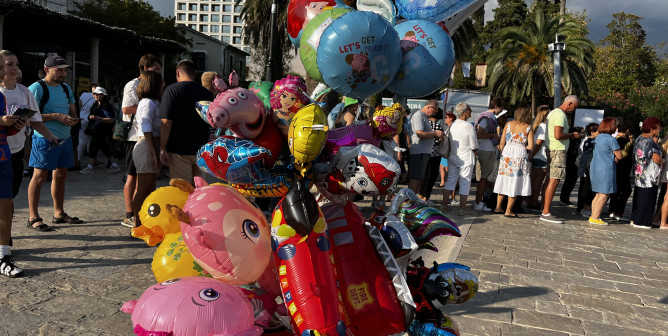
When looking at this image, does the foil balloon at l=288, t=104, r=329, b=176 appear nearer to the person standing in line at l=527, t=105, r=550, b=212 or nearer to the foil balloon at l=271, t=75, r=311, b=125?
the foil balloon at l=271, t=75, r=311, b=125

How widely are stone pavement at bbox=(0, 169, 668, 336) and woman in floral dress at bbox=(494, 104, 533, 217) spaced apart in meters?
0.76

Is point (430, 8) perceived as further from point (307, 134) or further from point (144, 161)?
point (144, 161)

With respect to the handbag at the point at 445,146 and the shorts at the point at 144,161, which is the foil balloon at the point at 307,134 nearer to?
the shorts at the point at 144,161

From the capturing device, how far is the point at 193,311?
1.68 meters

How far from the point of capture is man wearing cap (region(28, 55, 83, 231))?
4844 millimetres

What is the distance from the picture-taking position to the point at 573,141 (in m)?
9.42

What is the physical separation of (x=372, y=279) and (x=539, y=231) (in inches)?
213

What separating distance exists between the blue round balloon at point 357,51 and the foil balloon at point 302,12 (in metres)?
0.46

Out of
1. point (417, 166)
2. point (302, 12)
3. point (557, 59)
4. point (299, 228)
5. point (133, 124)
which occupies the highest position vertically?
point (557, 59)

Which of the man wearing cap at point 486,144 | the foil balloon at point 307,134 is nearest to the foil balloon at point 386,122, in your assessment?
the foil balloon at point 307,134

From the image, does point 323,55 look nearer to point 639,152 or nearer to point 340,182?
point 340,182

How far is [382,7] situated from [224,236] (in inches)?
77.6

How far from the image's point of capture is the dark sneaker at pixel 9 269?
373 centimetres

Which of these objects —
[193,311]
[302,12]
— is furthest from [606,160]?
[193,311]
